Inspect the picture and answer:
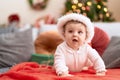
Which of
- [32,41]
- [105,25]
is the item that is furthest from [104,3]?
[32,41]

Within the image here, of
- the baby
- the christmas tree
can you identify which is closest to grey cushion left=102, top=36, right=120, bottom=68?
the baby

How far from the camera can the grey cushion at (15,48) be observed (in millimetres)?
2312

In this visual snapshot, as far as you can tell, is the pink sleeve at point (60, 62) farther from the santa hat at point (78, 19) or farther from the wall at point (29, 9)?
the wall at point (29, 9)

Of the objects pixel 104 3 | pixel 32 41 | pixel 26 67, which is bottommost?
pixel 26 67

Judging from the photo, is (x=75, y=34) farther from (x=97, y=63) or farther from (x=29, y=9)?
(x=29, y=9)

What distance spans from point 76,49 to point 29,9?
2107 millimetres

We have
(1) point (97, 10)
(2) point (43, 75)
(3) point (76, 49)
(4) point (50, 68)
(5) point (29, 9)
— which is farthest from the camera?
(5) point (29, 9)

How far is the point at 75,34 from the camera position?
5.46 ft

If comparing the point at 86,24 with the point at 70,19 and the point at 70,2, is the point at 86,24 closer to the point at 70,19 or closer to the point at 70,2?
the point at 70,19

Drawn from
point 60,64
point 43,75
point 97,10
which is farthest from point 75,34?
point 97,10

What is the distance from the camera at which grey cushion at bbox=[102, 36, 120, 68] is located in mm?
1896

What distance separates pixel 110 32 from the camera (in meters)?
2.49

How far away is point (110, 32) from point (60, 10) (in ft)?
4.52

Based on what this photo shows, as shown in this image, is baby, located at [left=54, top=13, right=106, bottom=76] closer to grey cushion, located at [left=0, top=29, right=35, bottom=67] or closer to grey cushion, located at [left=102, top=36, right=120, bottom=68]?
grey cushion, located at [left=102, top=36, right=120, bottom=68]
